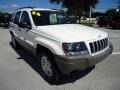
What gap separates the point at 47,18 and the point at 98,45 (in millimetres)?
1937

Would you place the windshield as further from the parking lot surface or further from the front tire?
the parking lot surface

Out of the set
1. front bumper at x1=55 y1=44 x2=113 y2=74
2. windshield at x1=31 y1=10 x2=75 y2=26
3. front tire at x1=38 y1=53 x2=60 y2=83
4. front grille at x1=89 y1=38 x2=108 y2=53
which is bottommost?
front tire at x1=38 y1=53 x2=60 y2=83

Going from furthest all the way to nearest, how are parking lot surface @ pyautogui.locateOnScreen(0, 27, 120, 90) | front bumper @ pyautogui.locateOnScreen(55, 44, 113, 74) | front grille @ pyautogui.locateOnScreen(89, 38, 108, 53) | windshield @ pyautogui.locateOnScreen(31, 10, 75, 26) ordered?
windshield @ pyautogui.locateOnScreen(31, 10, 75, 26), parking lot surface @ pyautogui.locateOnScreen(0, 27, 120, 90), front grille @ pyautogui.locateOnScreen(89, 38, 108, 53), front bumper @ pyautogui.locateOnScreen(55, 44, 113, 74)

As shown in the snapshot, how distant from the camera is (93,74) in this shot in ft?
15.7

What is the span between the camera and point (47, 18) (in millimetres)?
5180

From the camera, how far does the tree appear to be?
27.7 meters

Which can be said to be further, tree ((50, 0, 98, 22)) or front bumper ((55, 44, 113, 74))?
tree ((50, 0, 98, 22))

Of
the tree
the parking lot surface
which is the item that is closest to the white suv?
the parking lot surface

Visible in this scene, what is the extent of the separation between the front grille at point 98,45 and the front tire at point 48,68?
1.00 metres

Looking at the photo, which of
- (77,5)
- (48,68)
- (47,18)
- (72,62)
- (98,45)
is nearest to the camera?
(72,62)

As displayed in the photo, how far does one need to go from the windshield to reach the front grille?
1.67 meters

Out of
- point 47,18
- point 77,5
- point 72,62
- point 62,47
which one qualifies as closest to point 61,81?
point 72,62

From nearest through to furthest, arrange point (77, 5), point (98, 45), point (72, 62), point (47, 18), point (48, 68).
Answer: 1. point (72, 62)
2. point (98, 45)
3. point (48, 68)
4. point (47, 18)
5. point (77, 5)

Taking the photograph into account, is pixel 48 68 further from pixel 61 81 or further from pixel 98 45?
pixel 98 45
